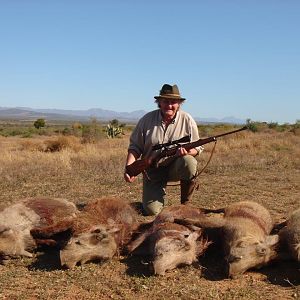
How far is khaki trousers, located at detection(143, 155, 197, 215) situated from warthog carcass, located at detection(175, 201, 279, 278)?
1.37 metres

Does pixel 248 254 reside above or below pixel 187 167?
below

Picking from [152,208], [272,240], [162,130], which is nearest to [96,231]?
[272,240]

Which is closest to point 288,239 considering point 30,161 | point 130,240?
point 130,240

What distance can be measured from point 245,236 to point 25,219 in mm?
2372

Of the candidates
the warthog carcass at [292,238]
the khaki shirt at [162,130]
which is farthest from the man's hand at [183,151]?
the warthog carcass at [292,238]

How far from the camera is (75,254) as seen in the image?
14.5 ft

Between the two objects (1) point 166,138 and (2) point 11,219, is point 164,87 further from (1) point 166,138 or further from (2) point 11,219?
(2) point 11,219

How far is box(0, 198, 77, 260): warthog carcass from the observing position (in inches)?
191

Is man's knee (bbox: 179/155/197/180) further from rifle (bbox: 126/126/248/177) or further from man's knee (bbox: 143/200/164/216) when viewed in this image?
man's knee (bbox: 143/200/164/216)

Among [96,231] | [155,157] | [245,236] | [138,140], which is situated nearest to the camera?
[245,236]

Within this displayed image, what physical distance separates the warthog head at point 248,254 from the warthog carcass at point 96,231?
119 centimetres

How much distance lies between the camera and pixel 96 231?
15.3 ft

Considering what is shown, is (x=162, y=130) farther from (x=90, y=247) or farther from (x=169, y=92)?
(x=90, y=247)

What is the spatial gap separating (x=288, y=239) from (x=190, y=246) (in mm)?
954
